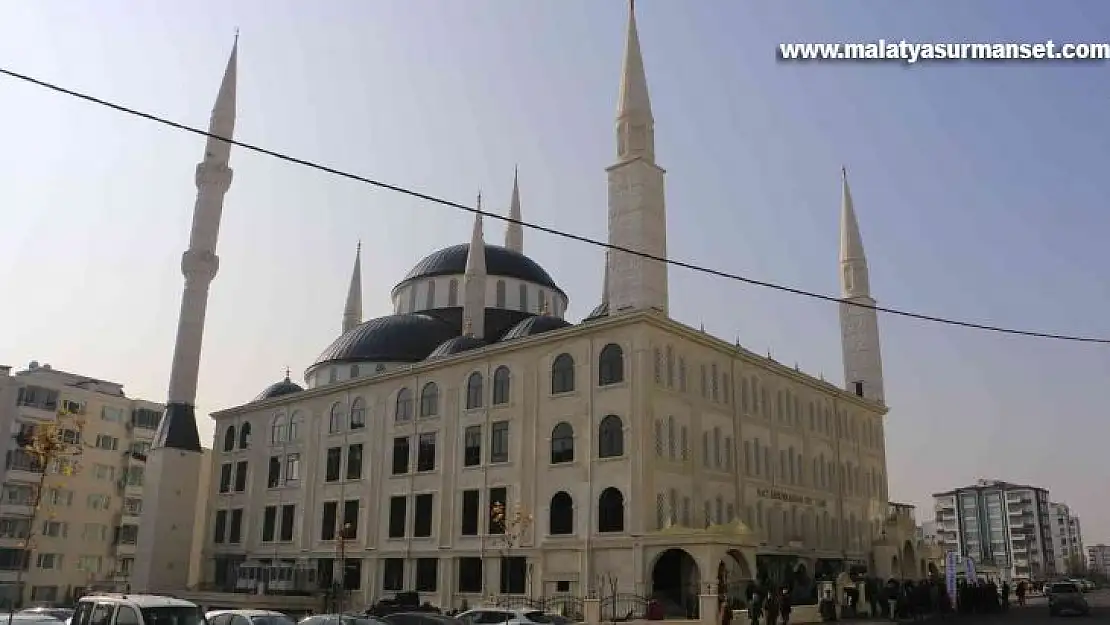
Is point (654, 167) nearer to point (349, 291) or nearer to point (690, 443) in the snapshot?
point (690, 443)

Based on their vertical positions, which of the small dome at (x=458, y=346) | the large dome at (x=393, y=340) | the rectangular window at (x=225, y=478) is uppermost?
the large dome at (x=393, y=340)

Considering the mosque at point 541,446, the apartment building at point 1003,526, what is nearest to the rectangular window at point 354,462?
the mosque at point 541,446

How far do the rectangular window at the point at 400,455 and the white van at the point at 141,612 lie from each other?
87.3 ft

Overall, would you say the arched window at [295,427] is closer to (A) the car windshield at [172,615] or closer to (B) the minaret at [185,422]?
(B) the minaret at [185,422]

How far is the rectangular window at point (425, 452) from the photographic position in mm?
40594

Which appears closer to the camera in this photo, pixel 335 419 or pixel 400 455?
pixel 400 455

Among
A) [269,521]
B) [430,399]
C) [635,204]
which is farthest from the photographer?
[269,521]

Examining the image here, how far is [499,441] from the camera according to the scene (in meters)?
37.8

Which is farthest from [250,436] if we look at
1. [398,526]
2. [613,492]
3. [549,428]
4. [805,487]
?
[805,487]

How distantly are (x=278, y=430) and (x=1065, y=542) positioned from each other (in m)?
134

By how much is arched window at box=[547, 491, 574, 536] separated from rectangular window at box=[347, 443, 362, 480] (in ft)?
42.5

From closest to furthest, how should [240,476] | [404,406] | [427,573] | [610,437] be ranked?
[610,437] → [427,573] → [404,406] → [240,476]

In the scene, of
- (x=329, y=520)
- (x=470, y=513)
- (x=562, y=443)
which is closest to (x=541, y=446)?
(x=562, y=443)

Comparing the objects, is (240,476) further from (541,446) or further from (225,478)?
(541,446)
